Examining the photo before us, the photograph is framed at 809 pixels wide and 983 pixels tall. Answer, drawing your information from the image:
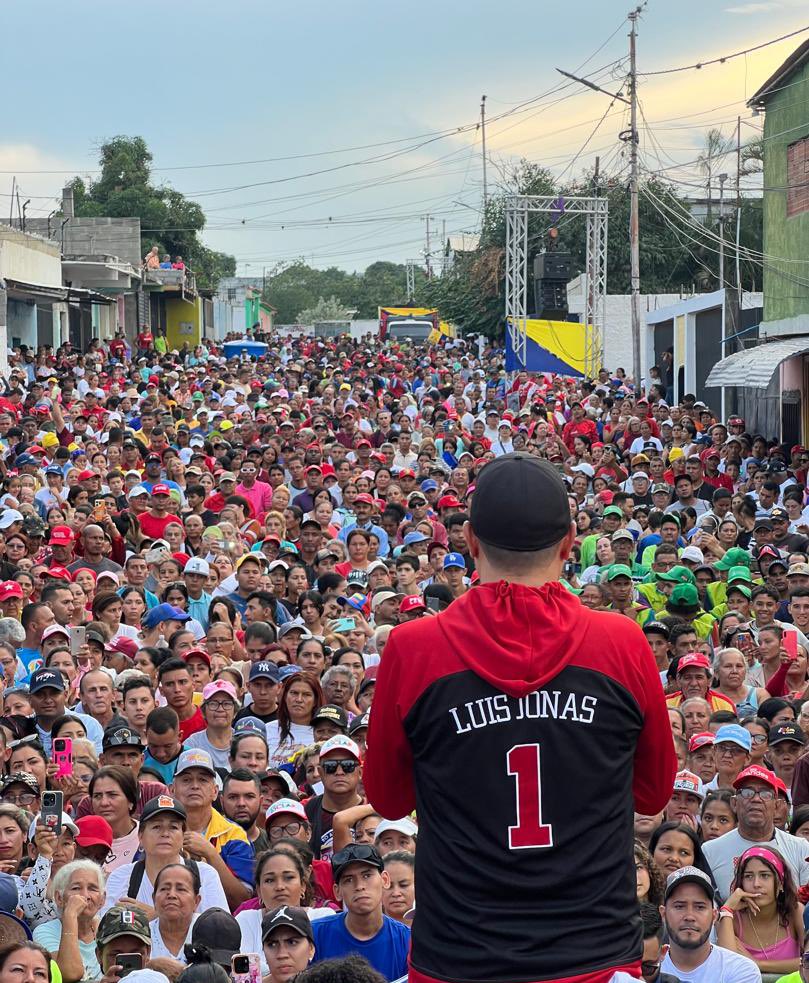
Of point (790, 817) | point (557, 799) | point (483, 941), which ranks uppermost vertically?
point (557, 799)

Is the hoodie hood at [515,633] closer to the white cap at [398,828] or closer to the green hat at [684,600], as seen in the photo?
the white cap at [398,828]

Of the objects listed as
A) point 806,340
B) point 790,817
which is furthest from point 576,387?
point 790,817

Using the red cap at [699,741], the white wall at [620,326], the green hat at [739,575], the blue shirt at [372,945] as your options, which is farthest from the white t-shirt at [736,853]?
the white wall at [620,326]

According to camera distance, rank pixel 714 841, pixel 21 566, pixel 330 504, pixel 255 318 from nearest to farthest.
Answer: pixel 714 841 < pixel 21 566 < pixel 330 504 < pixel 255 318

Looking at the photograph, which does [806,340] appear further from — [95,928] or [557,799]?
[557,799]

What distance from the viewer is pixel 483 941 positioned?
288 centimetres

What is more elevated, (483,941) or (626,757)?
(626,757)

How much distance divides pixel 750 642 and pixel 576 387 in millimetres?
20446

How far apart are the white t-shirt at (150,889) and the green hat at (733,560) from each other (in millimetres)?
7574

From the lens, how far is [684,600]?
39.5 feet

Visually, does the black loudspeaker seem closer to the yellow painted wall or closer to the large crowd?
the large crowd

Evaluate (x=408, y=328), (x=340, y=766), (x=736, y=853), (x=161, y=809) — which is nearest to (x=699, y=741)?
(x=736, y=853)

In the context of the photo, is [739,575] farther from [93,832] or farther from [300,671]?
[93,832]

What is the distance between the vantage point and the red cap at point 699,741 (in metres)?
8.60
